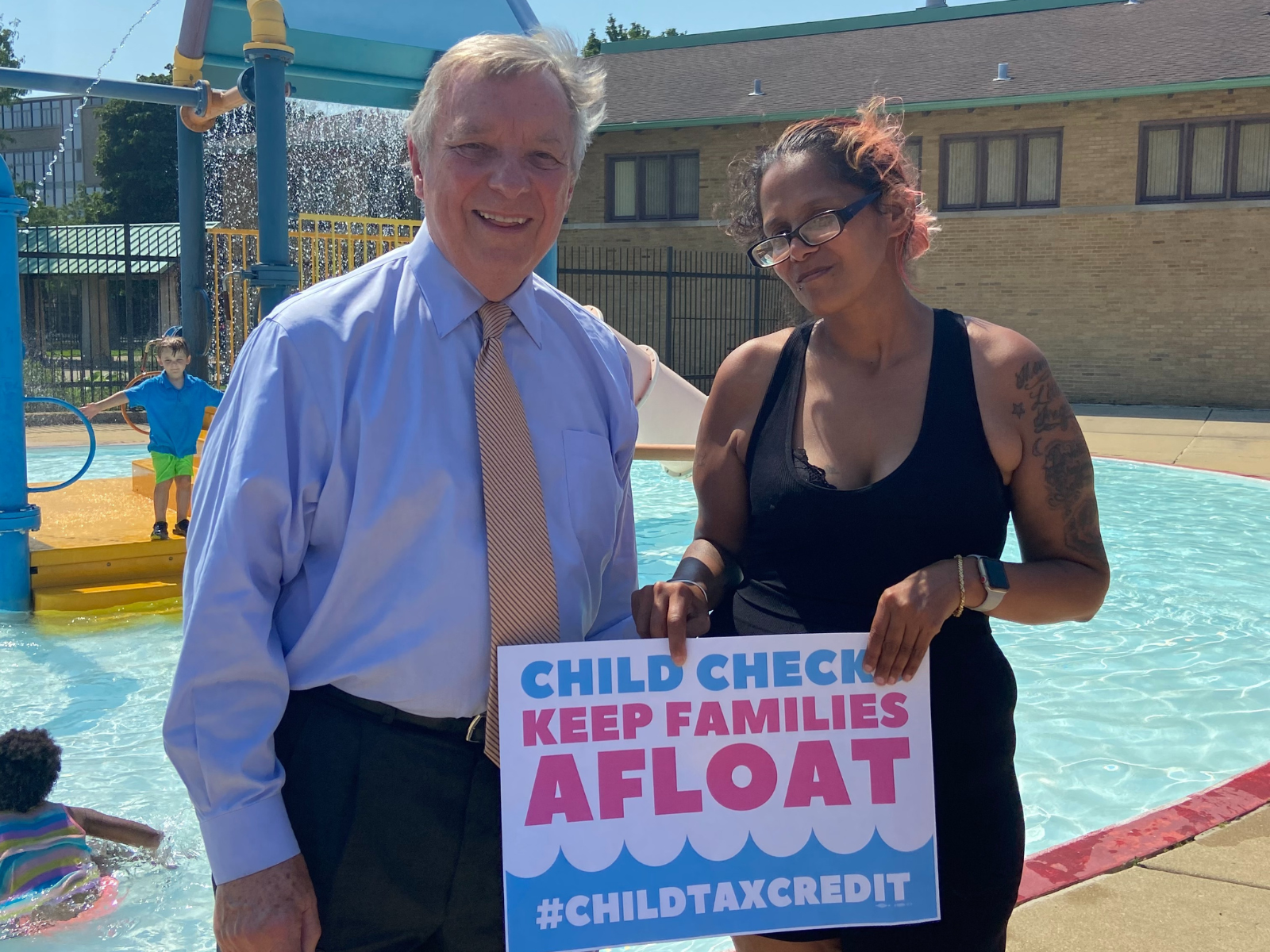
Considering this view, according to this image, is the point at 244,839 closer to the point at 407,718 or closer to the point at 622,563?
the point at 407,718

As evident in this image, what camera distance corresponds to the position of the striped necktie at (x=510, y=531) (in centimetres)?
189

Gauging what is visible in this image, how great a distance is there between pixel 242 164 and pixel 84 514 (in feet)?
66.7

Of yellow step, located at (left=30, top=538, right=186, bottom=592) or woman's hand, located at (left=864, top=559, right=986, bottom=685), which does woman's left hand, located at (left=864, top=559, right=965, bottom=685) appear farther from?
yellow step, located at (left=30, top=538, right=186, bottom=592)

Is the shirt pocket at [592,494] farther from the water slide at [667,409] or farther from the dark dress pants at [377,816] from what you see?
the water slide at [667,409]

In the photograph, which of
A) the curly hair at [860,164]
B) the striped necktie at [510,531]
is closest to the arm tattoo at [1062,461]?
the curly hair at [860,164]

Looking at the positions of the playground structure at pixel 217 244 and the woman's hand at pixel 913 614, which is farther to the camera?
the playground structure at pixel 217 244

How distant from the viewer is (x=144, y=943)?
4117mm

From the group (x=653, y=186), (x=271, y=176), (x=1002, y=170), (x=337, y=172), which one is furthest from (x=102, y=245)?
(x=271, y=176)

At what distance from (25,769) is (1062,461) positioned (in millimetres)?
3432

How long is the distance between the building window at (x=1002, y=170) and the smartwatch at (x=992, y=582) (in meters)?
22.5

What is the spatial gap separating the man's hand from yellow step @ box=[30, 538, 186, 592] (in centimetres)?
691

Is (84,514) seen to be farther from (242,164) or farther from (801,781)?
(242,164)

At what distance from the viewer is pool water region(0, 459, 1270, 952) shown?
4.56 metres

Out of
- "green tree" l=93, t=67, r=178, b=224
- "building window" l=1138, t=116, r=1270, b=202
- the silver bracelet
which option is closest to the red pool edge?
the silver bracelet
